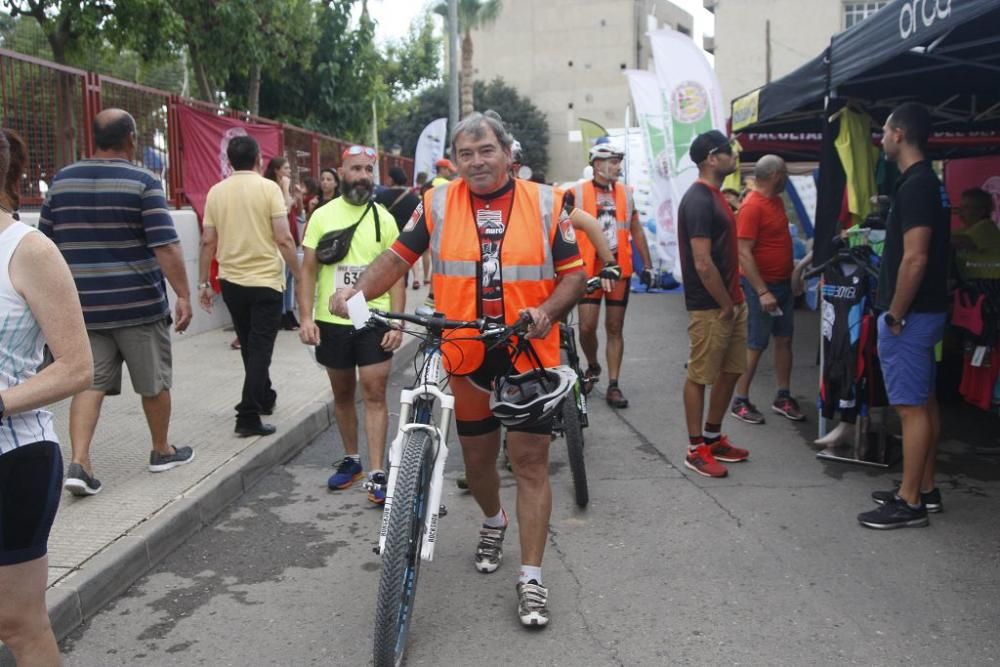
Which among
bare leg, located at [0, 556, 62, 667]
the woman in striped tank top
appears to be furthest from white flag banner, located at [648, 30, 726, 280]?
bare leg, located at [0, 556, 62, 667]

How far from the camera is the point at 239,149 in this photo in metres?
6.50

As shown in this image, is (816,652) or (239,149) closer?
(816,652)

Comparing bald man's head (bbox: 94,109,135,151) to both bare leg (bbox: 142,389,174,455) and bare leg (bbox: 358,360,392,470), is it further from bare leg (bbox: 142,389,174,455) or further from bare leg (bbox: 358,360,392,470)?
bare leg (bbox: 358,360,392,470)

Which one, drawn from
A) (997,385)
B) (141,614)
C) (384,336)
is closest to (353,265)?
(384,336)

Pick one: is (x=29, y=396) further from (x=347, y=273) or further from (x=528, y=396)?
(x=347, y=273)

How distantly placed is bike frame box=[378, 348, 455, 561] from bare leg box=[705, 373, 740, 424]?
2.85 m

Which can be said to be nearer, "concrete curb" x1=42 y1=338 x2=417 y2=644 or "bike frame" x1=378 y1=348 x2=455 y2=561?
"bike frame" x1=378 y1=348 x2=455 y2=561

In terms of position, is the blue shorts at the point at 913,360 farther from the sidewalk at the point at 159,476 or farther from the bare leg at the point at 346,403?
the sidewalk at the point at 159,476

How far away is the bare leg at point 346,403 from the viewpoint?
5.42m

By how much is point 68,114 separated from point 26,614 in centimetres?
753

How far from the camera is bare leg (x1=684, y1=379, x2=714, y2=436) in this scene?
5.97m

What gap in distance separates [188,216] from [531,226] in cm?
828

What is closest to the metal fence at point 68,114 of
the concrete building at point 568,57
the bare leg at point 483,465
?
the bare leg at point 483,465

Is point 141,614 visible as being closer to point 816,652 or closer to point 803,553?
point 816,652
